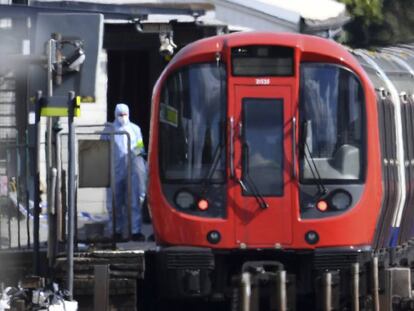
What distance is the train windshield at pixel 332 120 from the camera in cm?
1381

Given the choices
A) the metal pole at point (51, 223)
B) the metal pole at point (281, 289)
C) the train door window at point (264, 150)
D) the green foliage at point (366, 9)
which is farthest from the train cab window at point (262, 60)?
the green foliage at point (366, 9)

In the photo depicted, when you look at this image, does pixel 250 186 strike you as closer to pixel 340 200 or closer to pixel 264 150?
pixel 264 150

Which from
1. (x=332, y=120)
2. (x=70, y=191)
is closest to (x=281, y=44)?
(x=332, y=120)

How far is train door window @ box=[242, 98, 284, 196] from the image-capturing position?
13758 millimetres

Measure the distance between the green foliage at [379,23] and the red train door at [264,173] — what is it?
19033 millimetres

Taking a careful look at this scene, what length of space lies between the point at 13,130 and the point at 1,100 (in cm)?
53

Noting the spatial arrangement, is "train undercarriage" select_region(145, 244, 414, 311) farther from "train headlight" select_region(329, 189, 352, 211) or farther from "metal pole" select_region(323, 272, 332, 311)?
"train headlight" select_region(329, 189, 352, 211)

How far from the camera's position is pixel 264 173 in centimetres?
1378

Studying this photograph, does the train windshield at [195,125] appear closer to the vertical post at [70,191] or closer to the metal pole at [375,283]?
the vertical post at [70,191]

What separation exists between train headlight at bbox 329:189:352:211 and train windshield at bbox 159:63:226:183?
1.04m

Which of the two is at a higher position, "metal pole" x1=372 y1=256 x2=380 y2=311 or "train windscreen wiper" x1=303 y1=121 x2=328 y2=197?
"train windscreen wiper" x1=303 y1=121 x2=328 y2=197

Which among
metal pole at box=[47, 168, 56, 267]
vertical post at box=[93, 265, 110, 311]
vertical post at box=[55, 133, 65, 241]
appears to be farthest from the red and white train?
vertical post at box=[55, 133, 65, 241]

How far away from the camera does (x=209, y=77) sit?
1394cm

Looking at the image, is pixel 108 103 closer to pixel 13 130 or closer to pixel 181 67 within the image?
pixel 13 130
